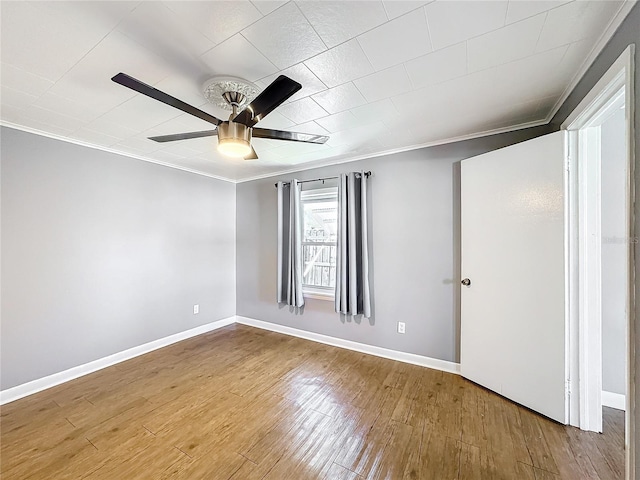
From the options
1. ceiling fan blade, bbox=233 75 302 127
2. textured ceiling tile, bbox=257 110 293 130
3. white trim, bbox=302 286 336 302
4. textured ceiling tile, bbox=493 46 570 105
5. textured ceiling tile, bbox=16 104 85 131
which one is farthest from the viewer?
white trim, bbox=302 286 336 302

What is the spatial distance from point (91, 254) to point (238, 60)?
2.61 metres

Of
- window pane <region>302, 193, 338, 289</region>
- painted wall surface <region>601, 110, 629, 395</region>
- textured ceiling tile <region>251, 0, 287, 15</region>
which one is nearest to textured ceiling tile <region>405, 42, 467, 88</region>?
textured ceiling tile <region>251, 0, 287, 15</region>

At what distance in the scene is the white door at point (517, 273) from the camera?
185 cm

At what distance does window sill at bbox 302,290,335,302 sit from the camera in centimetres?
337

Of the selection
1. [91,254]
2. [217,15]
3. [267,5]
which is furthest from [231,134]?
[91,254]

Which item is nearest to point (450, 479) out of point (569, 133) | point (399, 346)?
point (399, 346)

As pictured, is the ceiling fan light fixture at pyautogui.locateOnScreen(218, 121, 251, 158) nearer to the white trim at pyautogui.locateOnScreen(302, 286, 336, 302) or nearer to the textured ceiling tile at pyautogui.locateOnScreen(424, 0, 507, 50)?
the textured ceiling tile at pyautogui.locateOnScreen(424, 0, 507, 50)

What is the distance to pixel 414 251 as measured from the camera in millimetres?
2807

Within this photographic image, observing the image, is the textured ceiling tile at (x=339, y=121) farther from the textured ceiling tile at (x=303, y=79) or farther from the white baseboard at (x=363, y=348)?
the white baseboard at (x=363, y=348)

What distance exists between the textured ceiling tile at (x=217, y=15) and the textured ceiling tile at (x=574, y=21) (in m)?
1.38

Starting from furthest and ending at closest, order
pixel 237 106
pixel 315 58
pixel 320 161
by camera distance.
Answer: pixel 320 161, pixel 237 106, pixel 315 58

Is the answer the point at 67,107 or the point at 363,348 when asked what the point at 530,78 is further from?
the point at 67,107

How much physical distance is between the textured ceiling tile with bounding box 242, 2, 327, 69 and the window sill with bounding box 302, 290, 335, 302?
2634mm

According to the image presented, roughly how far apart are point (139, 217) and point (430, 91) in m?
3.34
